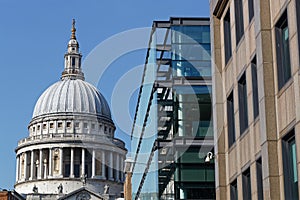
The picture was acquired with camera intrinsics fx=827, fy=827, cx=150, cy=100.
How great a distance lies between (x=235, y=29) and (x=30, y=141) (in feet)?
399

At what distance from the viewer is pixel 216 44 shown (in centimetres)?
2933

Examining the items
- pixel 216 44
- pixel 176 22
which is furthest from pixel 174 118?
pixel 216 44

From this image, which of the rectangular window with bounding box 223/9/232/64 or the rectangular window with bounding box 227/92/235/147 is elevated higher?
the rectangular window with bounding box 223/9/232/64

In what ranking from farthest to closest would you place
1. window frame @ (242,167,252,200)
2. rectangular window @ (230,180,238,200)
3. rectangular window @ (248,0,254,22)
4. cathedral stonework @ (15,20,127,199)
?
1. cathedral stonework @ (15,20,127,199)
2. rectangular window @ (230,180,238,200)
3. window frame @ (242,167,252,200)
4. rectangular window @ (248,0,254,22)

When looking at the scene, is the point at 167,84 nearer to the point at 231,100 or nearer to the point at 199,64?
the point at 199,64

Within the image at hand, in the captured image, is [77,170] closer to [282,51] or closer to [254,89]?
[254,89]

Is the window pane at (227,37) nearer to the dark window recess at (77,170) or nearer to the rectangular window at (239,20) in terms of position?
the rectangular window at (239,20)

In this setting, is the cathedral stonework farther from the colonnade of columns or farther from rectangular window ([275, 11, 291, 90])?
rectangular window ([275, 11, 291, 90])

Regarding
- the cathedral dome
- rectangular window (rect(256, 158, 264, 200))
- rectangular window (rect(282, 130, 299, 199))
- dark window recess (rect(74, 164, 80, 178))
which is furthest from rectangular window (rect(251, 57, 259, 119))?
the cathedral dome

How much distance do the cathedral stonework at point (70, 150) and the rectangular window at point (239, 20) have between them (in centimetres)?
10698

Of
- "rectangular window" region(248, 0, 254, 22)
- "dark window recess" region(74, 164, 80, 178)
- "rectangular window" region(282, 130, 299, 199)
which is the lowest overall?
"rectangular window" region(282, 130, 299, 199)

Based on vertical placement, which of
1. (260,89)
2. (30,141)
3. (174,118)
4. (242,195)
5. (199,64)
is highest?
(30,141)

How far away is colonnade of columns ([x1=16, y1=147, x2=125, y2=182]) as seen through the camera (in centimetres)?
14088

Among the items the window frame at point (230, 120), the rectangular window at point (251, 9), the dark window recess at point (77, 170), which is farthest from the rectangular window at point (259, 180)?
the dark window recess at point (77, 170)
